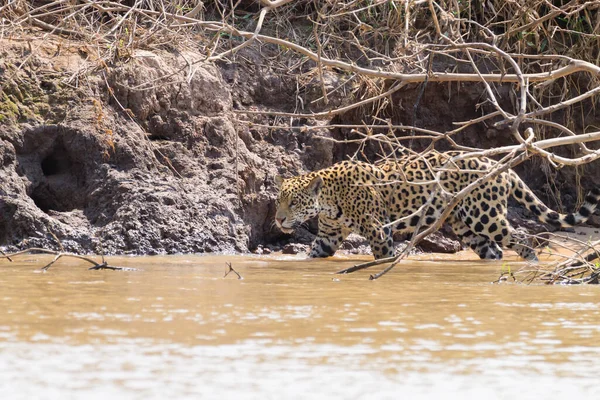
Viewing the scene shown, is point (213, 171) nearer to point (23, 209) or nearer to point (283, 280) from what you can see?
point (23, 209)

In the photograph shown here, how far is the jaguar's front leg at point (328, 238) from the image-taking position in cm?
949

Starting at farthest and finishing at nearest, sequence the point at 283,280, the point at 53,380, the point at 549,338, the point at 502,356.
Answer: the point at 283,280, the point at 549,338, the point at 502,356, the point at 53,380

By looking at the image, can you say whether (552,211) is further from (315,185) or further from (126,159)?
(126,159)

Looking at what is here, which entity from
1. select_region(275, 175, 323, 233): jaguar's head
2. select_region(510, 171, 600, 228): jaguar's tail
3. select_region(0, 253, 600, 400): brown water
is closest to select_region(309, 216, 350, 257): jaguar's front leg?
select_region(275, 175, 323, 233): jaguar's head

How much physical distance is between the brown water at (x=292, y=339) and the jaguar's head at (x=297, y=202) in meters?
3.39

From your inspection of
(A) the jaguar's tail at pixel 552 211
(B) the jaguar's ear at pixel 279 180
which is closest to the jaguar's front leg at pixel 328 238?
(B) the jaguar's ear at pixel 279 180

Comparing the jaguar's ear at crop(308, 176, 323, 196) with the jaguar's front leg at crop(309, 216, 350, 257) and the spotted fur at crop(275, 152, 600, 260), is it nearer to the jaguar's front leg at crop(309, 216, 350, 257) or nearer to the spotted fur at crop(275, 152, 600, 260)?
the spotted fur at crop(275, 152, 600, 260)

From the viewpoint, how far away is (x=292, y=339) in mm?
3730

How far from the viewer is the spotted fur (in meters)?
9.34

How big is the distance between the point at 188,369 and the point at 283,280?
9.99 ft

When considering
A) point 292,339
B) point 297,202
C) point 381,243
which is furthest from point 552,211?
point 292,339

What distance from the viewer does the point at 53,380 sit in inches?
118

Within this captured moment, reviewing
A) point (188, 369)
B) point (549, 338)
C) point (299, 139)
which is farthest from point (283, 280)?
point (299, 139)

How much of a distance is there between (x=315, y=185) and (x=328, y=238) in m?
0.56
